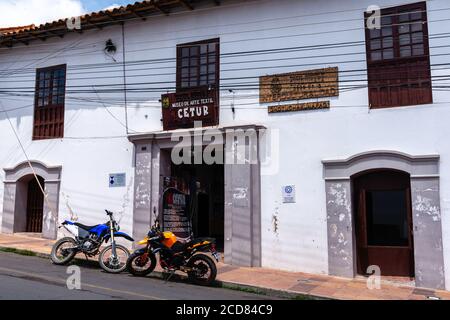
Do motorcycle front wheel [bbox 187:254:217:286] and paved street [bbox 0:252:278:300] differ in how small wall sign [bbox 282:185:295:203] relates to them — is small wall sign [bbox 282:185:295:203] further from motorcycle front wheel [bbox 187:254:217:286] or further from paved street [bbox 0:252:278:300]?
paved street [bbox 0:252:278:300]

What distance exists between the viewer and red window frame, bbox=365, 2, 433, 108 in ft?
32.4

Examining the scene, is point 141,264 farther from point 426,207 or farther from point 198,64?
point 426,207

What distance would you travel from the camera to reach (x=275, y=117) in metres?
11.2

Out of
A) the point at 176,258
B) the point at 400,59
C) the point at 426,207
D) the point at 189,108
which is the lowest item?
the point at 176,258

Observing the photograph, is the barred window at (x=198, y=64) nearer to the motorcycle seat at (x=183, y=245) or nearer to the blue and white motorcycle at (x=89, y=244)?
the blue and white motorcycle at (x=89, y=244)

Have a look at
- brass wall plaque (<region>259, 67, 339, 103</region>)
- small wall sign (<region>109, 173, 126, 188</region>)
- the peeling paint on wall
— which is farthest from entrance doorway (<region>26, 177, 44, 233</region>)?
the peeling paint on wall

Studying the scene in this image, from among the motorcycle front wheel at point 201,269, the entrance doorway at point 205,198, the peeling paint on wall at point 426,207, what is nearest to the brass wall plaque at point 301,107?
the peeling paint on wall at point 426,207

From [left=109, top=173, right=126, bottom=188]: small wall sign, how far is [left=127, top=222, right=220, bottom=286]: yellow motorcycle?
363 centimetres

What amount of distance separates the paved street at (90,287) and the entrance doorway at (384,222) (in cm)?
331

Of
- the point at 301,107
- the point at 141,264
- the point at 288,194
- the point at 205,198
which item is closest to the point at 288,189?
the point at 288,194

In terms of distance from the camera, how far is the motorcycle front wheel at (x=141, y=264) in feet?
30.9

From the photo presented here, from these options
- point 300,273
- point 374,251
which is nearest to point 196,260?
point 300,273

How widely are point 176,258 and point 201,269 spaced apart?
562mm

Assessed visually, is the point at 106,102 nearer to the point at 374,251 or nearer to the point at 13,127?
the point at 13,127
